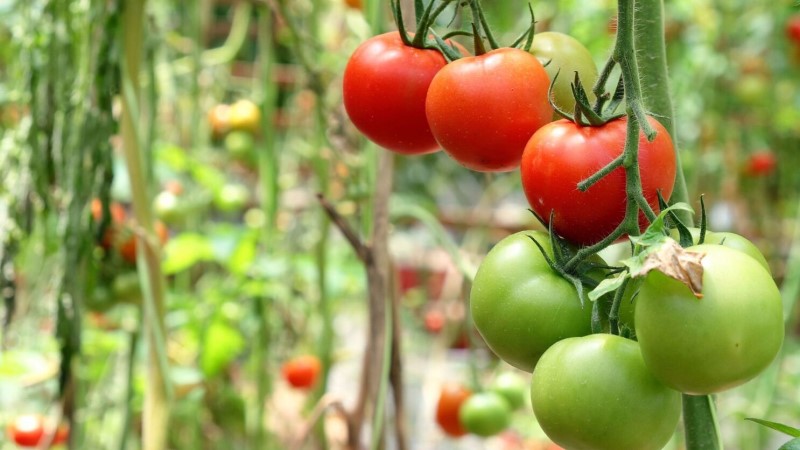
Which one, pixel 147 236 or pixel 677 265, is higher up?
pixel 677 265

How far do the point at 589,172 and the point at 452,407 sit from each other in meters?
0.94

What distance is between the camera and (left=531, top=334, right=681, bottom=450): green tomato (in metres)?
0.34

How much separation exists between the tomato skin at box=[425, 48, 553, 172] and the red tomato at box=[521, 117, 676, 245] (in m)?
0.03

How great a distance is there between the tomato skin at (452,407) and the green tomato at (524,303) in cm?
86

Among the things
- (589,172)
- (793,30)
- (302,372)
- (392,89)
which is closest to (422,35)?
(392,89)

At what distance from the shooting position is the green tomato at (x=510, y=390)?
3.94ft

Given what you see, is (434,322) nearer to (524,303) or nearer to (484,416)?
(484,416)

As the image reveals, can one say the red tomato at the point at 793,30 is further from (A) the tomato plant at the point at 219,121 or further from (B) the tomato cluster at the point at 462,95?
(B) the tomato cluster at the point at 462,95

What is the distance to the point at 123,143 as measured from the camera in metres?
0.76

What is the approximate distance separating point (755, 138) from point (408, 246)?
1.03 m

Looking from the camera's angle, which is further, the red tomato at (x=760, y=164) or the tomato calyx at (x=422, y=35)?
the red tomato at (x=760, y=164)

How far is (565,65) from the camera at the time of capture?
0.43 metres

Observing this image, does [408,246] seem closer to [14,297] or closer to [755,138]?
[755,138]

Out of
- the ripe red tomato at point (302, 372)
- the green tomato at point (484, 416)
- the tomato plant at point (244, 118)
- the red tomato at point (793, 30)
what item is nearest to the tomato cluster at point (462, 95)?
the green tomato at point (484, 416)
